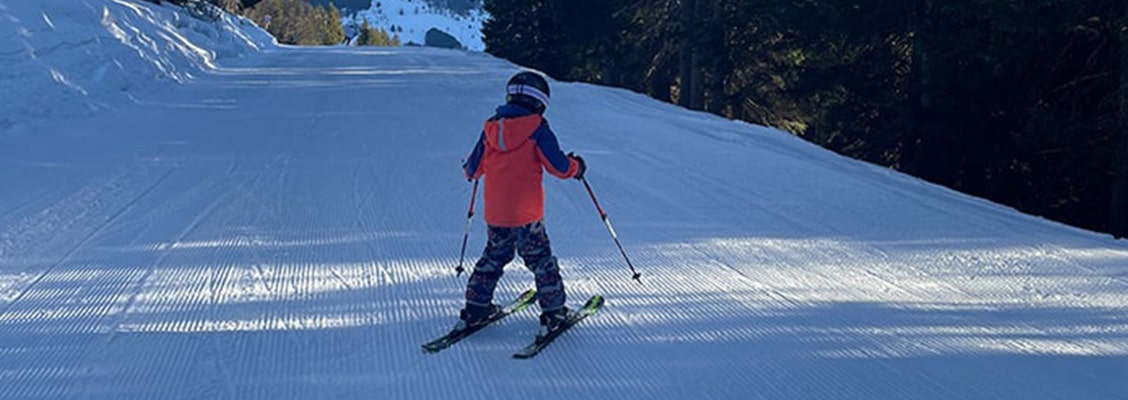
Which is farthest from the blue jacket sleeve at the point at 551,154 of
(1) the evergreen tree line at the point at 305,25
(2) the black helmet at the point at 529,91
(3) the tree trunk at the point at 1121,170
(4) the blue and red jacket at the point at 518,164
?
(1) the evergreen tree line at the point at 305,25

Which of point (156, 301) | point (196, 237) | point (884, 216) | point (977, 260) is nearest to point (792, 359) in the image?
point (977, 260)

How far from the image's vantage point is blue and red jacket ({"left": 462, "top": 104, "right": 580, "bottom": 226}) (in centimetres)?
461

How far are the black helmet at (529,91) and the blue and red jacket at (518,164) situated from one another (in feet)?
0.12

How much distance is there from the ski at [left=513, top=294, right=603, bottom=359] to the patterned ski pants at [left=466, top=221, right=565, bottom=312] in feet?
0.43

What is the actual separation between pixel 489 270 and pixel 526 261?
7.7 inches

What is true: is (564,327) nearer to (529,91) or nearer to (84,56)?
(529,91)

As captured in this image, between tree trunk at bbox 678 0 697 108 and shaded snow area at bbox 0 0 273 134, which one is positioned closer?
shaded snow area at bbox 0 0 273 134

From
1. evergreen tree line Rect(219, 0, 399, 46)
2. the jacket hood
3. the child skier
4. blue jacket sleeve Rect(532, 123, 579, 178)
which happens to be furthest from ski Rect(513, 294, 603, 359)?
evergreen tree line Rect(219, 0, 399, 46)

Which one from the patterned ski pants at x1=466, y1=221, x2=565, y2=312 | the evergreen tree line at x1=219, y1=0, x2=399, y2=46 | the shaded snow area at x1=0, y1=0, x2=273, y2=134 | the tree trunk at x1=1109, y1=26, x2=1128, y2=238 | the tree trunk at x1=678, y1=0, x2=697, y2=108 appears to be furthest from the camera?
the evergreen tree line at x1=219, y1=0, x2=399, y2=46

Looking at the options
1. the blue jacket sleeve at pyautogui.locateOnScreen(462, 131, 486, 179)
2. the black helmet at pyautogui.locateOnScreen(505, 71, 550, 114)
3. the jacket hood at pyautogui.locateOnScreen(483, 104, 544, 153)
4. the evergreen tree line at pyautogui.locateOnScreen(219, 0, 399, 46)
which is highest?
the black helmet at pyautogui.locateOnScreen(505, 71, 550, 114)

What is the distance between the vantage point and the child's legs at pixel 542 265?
15.6 ft

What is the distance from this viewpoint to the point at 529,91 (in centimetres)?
459

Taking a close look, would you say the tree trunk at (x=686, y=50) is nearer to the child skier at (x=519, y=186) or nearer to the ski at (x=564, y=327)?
the ski at (x=564, y=327)

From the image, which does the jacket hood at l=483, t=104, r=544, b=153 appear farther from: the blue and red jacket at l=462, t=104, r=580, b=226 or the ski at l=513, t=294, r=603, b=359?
the ski at l=513, t=294, r=603, b=359
